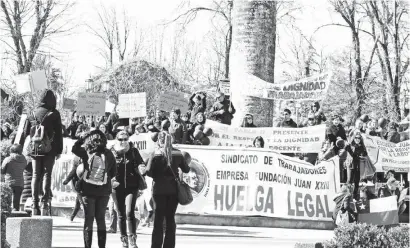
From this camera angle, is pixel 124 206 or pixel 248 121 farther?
pixel 248 121

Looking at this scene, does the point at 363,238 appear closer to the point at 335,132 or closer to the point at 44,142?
the point at 44,142

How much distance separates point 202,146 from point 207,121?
7.16ft

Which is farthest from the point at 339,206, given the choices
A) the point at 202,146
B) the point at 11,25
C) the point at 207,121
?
the point at 11,25

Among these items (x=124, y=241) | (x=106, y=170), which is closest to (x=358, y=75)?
(x=124, y=241)

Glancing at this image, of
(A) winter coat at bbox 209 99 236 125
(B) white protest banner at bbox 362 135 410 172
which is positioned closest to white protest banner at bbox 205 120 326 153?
(A) winter coat at bbox 209 99 236 125

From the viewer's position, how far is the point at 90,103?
2086 centimetres

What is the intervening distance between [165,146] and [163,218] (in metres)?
0.83

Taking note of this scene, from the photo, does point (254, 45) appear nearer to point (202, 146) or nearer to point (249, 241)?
point (202, 146)

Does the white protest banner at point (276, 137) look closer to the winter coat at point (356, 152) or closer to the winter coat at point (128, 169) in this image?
the winter coat at point (356, 152)

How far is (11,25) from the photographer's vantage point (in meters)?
37.1

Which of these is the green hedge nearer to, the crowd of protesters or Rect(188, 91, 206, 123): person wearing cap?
the crowd of protesters

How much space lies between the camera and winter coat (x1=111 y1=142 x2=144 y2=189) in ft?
37.8

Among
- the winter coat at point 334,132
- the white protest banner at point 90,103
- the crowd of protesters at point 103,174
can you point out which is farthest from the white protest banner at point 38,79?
the winter coat at point 334,132

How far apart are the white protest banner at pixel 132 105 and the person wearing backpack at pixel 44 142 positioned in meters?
8.43
